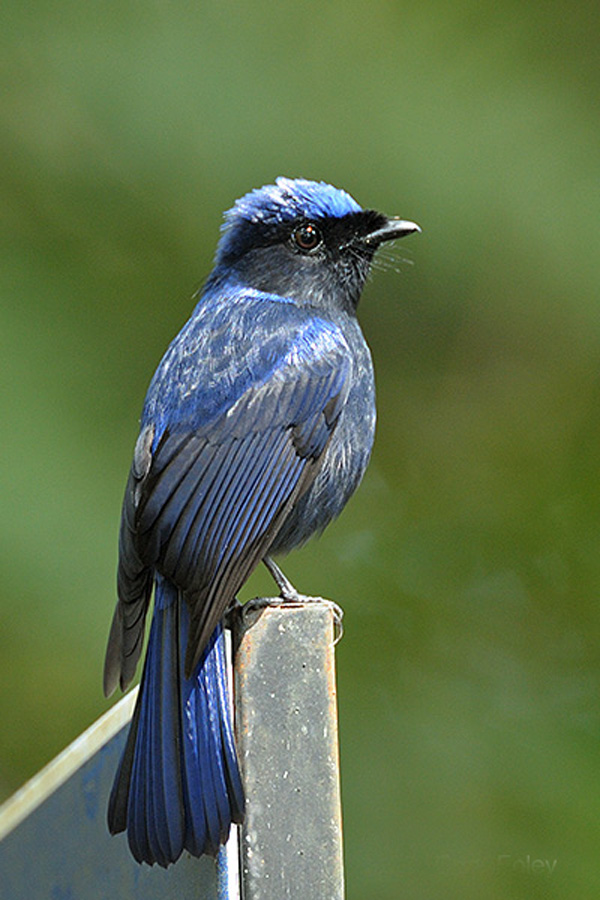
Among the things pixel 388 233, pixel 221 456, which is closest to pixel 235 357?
pixel 221 456

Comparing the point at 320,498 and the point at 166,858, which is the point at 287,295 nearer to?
the point at 320,498

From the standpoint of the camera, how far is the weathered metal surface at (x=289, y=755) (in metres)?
1.75

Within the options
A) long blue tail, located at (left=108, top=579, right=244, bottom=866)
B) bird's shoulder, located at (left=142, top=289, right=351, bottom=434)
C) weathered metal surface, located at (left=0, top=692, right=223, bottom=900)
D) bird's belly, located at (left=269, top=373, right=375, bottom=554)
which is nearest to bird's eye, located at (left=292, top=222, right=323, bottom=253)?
bird's shoulder, located at (left=142, top=289, right=351, bottom=434)

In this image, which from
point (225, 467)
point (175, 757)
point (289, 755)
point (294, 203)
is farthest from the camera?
point (294, 203)

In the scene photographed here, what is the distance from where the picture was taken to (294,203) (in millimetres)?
3301

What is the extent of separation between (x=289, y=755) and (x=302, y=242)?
1.80m

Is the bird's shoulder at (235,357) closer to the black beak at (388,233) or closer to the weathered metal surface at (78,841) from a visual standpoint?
the black beak at (388,233)

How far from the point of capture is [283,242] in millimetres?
3322

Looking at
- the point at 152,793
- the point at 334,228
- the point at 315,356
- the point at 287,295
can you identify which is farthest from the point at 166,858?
the point at 334,228

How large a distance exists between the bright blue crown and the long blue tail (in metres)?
1.22

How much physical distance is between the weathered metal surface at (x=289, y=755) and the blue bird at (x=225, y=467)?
9cm

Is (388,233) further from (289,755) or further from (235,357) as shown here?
(289,755)

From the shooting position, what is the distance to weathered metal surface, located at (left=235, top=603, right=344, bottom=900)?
175 centimetres

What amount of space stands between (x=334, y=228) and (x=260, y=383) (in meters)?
0.72
